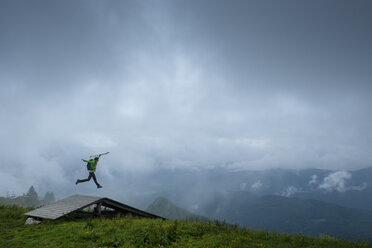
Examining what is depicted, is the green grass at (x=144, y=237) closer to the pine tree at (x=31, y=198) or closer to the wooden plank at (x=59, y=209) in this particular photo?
the wooden plank at (x=59, y=209)

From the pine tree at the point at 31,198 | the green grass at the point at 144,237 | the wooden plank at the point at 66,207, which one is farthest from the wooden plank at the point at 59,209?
the pine tree at the point at 31,198

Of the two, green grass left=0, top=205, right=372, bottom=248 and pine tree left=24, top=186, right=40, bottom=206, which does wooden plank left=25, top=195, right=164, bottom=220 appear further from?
pine tree left=24, top=186, right=40, bottom=206

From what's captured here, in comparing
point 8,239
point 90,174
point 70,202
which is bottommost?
point 8,239

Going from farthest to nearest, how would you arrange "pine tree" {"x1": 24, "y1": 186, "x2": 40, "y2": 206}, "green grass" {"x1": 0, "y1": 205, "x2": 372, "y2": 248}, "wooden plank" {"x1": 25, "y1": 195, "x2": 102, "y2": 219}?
1. "pine tree" {"x1": 24, "y1": 186, "x2": 40, "y2": 206}
2. "wooden plank" {"x1": 25, "y1": 195, "x2": 102, "y2": 219}
3. "green grass" {"x1": 0, "y1": 205, "x2": 372, "y2": 248}

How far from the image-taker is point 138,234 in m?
11.5

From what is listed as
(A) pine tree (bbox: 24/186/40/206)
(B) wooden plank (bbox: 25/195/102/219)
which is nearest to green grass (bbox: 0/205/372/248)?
(B) wooden plank (bbox: 25/195/102/219)

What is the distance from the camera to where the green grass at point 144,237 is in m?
10.6

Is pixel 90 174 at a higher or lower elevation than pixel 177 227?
higher

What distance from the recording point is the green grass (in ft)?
34.7

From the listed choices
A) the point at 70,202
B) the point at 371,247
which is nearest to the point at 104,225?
the point at 70,202

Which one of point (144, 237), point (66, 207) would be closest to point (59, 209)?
point (66, 207)

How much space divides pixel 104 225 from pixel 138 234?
11.6ft

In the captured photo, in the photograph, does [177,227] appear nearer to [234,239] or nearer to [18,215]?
[234,239]

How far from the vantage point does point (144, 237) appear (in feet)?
36.2
